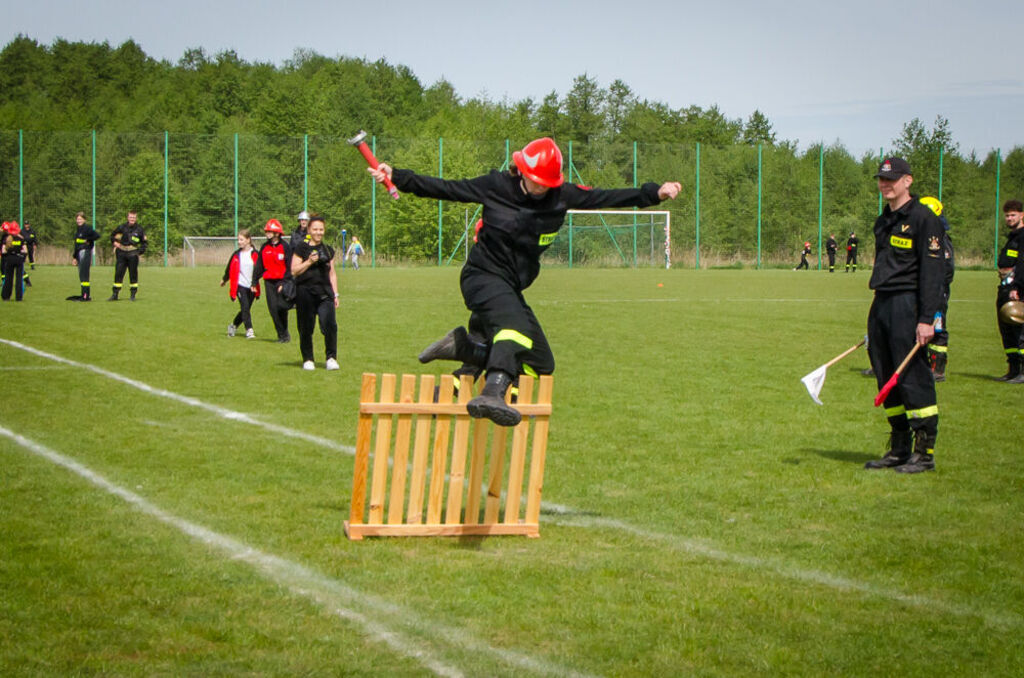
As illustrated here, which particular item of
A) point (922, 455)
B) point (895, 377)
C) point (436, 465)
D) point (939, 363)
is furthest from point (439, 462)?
point (939, 363)

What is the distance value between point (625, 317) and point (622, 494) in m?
18.0

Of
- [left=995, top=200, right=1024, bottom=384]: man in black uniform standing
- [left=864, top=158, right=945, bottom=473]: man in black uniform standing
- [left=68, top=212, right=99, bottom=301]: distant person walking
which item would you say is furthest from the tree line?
[left=864, top=158, right=945, bottom=473]: man in black uniform standing

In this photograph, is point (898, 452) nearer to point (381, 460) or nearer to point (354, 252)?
point (381, 460)

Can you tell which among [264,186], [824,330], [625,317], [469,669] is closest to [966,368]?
[824,330]

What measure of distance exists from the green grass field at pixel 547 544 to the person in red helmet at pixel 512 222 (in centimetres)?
123

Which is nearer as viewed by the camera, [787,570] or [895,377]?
[787,570]

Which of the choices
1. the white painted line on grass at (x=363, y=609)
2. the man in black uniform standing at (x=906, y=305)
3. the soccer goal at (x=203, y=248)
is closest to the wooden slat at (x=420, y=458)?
the white painted line on grass at (x=363, y=609)

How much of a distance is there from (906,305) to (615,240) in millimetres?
55480

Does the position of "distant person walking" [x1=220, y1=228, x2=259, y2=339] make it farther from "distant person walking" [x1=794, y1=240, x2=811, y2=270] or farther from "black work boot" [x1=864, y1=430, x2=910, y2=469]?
"distant person walking" [x1=794, y1=240, x2=811, y2=270]

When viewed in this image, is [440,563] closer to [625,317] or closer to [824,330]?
[824,330]

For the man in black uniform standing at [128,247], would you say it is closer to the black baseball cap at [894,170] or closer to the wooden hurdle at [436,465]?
the black baseball cap at [894,170]

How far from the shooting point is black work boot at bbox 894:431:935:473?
30.0ft

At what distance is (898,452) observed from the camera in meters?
9.38

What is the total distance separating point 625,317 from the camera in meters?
26.0
